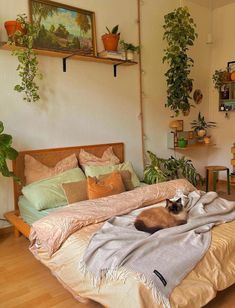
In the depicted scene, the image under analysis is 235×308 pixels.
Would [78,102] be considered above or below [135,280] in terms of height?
above

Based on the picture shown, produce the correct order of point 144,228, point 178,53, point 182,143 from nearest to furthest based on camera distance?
1. point 144,228
2. point 178,53
3. point 182,143

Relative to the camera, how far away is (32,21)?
9.75ft

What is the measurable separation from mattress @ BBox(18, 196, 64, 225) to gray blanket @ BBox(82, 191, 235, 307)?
31.6 inches

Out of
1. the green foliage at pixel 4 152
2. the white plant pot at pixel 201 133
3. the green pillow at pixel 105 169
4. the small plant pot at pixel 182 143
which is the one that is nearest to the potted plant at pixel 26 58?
the green foliage at pixel 4 152

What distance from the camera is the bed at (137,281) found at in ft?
4.87

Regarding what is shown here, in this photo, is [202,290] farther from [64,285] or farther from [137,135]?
[137,135]

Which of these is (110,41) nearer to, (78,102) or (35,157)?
(78,102)

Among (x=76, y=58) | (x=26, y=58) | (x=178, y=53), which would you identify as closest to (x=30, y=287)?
(x=26, y=58)

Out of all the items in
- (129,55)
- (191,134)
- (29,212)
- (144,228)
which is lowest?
(29,212)

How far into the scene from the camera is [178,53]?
12.8 ft

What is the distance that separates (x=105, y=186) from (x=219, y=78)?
3135mm

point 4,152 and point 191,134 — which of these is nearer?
point 4,152

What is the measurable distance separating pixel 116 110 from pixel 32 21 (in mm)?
1464

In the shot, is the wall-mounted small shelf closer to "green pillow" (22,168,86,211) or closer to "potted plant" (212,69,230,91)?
"green pillow" (22,168,86,211)
